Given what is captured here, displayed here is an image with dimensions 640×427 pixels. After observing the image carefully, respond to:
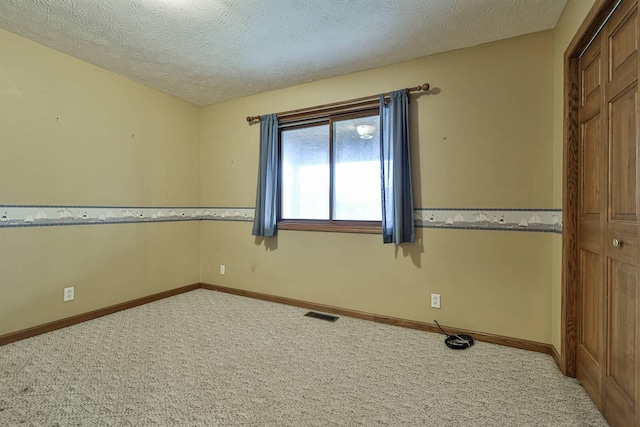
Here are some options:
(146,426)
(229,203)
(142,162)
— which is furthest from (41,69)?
(146,426)

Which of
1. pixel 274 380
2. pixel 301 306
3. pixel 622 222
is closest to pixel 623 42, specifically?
pixel 622 222

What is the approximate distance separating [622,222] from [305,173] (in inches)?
99.8

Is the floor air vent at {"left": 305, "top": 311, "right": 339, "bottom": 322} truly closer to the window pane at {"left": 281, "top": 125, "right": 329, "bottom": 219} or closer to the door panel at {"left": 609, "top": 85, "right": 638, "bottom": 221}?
the window pane at {"left": 281, "top": 125, "right": 329, "bottom": 219}

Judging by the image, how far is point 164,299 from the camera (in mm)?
3426

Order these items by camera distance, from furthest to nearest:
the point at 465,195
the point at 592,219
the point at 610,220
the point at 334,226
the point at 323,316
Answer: the point at 334,226 → the point at 323,316 → the point at 465,195 → the point at 592,219 → the point at 610,220

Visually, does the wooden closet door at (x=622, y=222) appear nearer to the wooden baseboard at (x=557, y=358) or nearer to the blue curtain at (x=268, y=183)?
the wooden baseboard at (x=557, y=358)

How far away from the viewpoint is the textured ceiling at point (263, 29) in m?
1.98

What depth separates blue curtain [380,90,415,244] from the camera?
2.58 meters

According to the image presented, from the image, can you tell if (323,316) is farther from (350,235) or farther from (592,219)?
(592,219)

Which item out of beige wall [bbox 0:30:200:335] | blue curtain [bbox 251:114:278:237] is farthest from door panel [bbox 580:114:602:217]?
beige wall [bbox 0:30:200:335]

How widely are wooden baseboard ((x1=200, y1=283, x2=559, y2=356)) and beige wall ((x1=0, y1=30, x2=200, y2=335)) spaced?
933 mm

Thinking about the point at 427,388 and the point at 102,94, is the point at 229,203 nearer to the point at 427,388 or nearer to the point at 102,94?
the point at 102,94

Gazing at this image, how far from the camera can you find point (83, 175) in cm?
276

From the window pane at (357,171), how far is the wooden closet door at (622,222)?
1647mm
